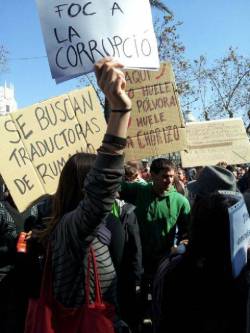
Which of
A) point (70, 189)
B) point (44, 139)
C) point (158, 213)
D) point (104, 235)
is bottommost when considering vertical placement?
point (158, 213)

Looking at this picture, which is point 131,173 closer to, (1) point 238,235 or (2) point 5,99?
(1) point 238,235

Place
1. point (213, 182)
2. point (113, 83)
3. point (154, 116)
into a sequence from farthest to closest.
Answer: point (154, 116) → point (213, 182) → point (113, 83)

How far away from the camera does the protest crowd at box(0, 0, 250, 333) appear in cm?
173

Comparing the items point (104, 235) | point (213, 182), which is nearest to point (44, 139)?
point (213, 182)

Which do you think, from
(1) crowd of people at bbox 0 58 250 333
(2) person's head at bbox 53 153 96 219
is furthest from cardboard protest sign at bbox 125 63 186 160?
(2) person's head at bbox 53 153 96 219

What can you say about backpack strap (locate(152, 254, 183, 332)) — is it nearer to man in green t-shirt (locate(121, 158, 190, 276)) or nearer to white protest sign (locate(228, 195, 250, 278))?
white protest sign (locate(228, 195, 250, 278))

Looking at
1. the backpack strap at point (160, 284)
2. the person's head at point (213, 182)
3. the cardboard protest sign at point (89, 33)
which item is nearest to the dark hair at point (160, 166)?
the cardboard protest sign at point (89, 33)

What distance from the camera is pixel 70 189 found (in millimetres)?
1937

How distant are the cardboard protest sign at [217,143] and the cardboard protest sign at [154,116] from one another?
2372 mm

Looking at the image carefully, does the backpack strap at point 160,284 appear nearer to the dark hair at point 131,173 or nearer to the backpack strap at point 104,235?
the backpack strap at point 104,235

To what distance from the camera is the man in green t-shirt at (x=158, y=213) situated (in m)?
3.89

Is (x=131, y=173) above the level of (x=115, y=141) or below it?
below

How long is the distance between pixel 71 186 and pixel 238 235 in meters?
0.70

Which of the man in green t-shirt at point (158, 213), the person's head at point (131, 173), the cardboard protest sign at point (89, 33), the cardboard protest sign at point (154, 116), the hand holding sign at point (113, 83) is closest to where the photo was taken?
the hand holding sign at point (113, 83)
